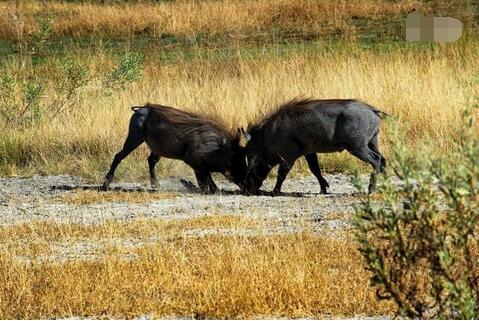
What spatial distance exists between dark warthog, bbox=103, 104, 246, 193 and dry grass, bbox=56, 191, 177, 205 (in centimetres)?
51

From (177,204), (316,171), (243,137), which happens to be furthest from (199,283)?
(243,137)

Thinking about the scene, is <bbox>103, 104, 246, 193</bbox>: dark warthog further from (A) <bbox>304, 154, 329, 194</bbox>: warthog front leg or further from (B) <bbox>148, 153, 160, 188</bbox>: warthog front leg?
(A) <bbox>304, 154, 329, 194</bbox>: warthog front leg

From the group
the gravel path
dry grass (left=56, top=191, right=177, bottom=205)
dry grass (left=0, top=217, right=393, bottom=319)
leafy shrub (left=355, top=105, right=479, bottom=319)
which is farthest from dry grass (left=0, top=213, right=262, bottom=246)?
leafy shrub (left=355, top=105, right=479, bottom=319)

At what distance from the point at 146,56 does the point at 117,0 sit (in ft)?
41.0

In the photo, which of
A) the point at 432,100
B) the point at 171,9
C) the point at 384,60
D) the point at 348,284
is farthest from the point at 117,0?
the point at 348,284

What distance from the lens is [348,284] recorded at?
7.87 meters

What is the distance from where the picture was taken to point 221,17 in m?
29.6

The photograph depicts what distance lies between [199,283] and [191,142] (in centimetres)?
505

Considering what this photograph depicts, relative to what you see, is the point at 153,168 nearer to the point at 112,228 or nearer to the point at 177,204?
the point at 177,204

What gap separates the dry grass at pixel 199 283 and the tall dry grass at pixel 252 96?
4668mm

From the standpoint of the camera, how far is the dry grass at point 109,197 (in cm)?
1188

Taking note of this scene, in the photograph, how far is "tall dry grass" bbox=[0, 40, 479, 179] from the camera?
14320mm

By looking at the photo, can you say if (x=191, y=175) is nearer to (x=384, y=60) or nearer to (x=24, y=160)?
(x=24, y=160)

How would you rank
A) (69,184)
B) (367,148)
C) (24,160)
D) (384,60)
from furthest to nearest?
(384,60), (24,160), (69,184), (367,148)
